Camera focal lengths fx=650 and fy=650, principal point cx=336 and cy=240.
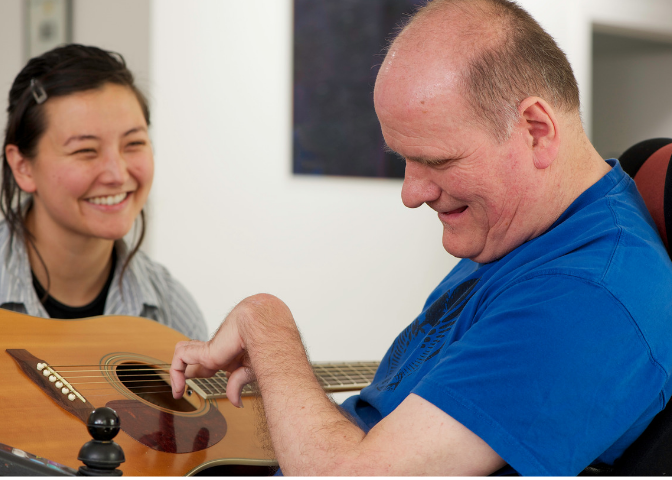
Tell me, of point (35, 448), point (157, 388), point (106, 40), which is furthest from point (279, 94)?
point (35, 448)

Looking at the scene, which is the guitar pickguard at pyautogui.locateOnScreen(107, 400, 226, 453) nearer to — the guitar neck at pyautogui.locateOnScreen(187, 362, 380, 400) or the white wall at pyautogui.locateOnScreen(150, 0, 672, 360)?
the guitar neck at pyautogui.locateOnScreen(187, 362, 380, 400)

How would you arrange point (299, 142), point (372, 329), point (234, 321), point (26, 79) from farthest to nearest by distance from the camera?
1. point (372, 329)
2. point (299, 142)
3. point (26, 79)
4. point (234, 321)

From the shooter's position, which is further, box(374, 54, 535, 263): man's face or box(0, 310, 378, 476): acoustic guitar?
box(0, 310, 378, 476): acoustic guitar

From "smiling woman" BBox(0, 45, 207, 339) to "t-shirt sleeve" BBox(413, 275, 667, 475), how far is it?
Answer: 51.8 inches

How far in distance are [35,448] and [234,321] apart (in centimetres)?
37

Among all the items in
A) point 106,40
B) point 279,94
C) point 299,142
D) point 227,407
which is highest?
point 106,40

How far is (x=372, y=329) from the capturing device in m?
3.46

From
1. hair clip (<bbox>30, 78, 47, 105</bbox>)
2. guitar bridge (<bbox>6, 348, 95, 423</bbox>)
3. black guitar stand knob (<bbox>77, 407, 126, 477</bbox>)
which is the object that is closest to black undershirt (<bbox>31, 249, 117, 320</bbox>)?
hair clip (<bbox>30, 78, 47, 105</bbox>)

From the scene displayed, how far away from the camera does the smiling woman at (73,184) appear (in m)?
1.78

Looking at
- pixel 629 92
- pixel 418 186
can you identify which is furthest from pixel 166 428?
pixel 629 92

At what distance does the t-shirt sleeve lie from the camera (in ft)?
2.56

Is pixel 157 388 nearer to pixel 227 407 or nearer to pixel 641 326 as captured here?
pixel 227 407

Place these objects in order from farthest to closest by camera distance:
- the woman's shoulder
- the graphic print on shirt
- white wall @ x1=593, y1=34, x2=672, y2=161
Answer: white wall @ x1=593, y1=34, x2=672, y2=161 < the woman's shoulder < the graphic print on shirt

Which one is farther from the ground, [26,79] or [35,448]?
[26,79]
